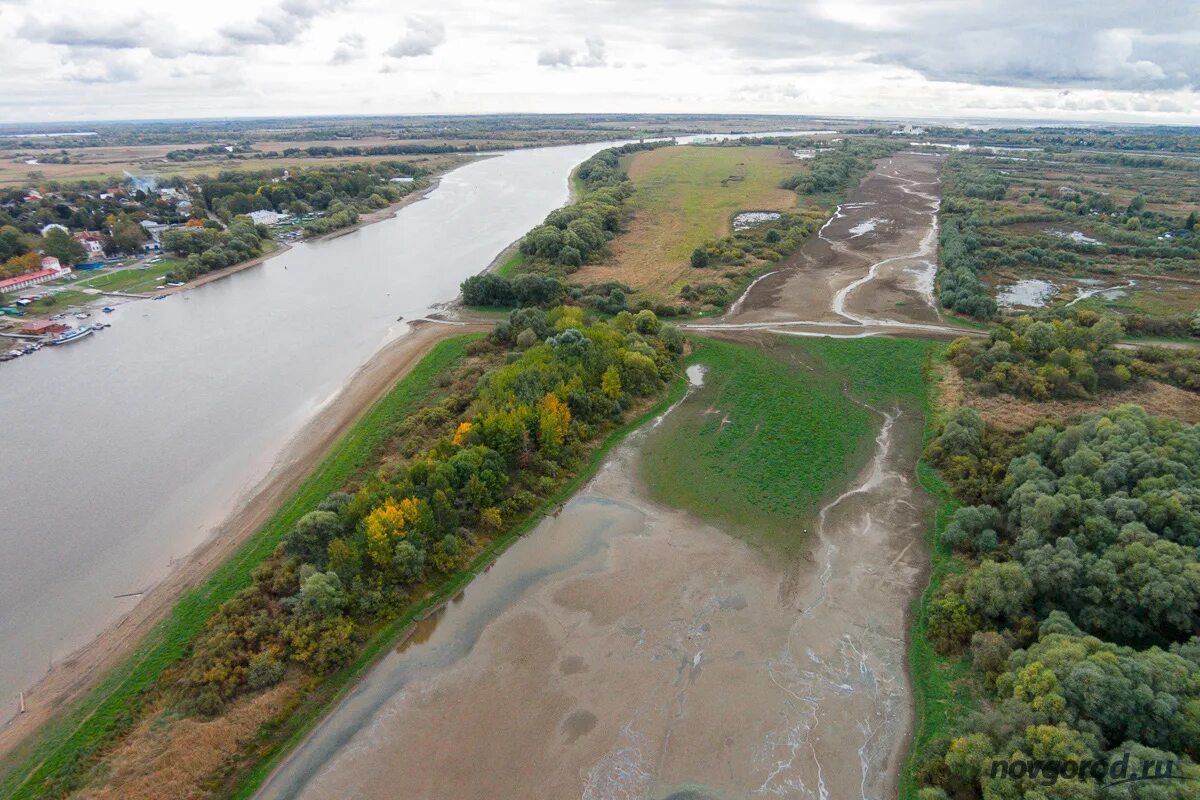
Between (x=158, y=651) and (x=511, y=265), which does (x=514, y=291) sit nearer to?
(x=511, y=265)

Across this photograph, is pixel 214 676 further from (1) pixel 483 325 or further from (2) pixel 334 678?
(1) pixel 483 325

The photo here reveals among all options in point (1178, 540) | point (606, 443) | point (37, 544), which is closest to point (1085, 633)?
point (1178, 540)

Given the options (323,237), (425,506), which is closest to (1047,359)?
(425,506)

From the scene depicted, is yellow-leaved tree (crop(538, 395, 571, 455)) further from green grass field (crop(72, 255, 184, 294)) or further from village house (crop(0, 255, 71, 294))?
village house (crop(0, 255, 71, 294))

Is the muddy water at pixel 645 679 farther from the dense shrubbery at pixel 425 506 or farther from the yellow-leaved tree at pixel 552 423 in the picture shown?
the yellow-leaved tree at pixel 552 423

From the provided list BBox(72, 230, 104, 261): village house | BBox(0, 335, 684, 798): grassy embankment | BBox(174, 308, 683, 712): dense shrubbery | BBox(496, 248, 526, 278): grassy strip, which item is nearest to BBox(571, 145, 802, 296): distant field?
BBox(496, 248, 526, 278): grassy strip

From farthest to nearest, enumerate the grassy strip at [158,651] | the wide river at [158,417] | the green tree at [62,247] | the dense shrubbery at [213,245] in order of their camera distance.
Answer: the dense shrubbery at [213,245]
the green tree at [62,247]
the wide river at [158,417]
the grassy strip at [158,651]

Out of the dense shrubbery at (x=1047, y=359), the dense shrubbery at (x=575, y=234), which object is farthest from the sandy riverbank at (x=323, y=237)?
the dense shrubbery at (x=1047, y=359)
